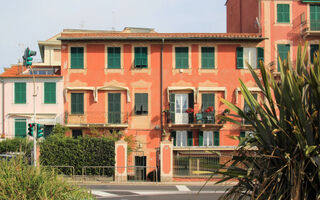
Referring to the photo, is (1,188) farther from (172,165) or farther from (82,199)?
(172,165)

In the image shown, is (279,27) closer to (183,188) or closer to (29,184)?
(183,188)

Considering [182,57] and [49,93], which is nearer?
[49,93]

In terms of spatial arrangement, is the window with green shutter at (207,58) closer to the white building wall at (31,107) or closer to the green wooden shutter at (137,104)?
the green wooden shutter at (137,104)

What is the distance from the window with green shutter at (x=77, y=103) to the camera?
32.2 metres

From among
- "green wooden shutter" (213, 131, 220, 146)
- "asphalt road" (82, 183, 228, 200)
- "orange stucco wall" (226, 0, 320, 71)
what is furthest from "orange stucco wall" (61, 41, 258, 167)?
"asphalt road" (82, 183, 228, 200)

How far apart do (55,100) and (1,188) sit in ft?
76.4

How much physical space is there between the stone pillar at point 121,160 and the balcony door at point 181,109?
5.63 meters

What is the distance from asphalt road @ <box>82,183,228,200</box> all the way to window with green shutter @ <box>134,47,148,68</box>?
972 cm

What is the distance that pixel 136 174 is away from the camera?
28.5 m

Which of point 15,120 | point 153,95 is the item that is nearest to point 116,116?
point 153,95

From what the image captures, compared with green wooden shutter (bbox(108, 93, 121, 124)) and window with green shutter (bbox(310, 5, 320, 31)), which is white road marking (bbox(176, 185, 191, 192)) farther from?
window with green shutter (bbox(310, 5, 320, 31))

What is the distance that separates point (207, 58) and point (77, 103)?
33.9 ft

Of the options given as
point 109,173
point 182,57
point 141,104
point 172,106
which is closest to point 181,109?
point 172,106

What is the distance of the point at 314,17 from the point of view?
1329 inches
